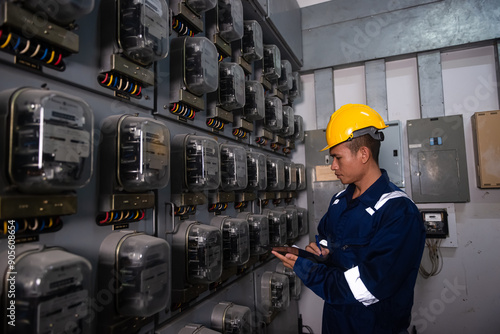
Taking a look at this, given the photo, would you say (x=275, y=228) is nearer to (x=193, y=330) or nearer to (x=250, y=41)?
(x=193, y=330)

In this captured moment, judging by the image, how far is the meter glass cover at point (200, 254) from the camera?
1445 mm

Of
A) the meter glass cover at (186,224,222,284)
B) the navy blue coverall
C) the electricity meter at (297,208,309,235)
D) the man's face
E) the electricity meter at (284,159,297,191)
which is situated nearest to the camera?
the navy blue coverall

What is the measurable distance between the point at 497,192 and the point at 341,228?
6.26 ft

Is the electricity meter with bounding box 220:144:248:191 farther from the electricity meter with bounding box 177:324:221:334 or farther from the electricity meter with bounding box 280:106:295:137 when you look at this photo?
the electricity meter with bounding box 280:106:295:137

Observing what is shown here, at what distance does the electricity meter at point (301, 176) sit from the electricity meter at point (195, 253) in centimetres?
175

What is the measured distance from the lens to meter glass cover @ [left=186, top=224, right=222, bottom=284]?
1445mm

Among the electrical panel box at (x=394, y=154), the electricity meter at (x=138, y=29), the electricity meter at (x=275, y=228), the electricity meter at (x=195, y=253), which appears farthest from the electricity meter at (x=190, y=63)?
the electrical panel box at (x=394, y=154)

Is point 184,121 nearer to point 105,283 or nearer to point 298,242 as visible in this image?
point 105,283

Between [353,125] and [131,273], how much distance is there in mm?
1282

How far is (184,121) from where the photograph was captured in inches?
61.9

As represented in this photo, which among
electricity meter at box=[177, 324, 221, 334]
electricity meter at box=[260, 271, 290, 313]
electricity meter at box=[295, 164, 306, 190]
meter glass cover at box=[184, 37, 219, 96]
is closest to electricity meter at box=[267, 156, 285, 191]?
electricity meter at box=[295, 164, 306, 190]

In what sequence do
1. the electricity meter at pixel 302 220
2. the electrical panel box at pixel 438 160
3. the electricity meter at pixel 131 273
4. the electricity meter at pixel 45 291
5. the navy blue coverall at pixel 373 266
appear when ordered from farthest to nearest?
the electricity meter at pixel 302 220 < the electrical panel box at pixel 438 160 < the navy blue coverall at pixel 373 266 < the electricity meter at pixel 131 273 < the electricity meter at pixel 45 291

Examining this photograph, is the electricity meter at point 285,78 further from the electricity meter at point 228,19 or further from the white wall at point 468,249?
the white wall at point 468,249

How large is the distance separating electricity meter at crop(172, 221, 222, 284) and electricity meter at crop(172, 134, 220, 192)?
0.69 feet
